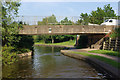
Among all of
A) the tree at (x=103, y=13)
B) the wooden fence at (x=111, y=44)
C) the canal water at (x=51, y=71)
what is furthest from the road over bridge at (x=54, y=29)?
the tree at (x=103, y=13)

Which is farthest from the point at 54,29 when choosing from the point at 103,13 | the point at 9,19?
the point at 103,13

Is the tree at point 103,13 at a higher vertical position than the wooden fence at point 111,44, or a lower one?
higher

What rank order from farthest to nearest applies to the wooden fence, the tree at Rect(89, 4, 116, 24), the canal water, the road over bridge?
the tree at Rect(89, 4, 116, 24), the road over bridge, the wooden fence, the canal water

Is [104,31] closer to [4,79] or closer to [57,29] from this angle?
[57,29]

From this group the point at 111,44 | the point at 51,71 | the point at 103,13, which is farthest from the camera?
the point at 103,13

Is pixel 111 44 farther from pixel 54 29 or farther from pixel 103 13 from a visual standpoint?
pixel 103 13

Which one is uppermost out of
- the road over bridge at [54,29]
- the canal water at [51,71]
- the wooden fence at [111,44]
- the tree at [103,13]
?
the tree at [103,13]

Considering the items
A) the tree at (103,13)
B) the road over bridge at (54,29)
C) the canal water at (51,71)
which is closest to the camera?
the canal water at (51,71)

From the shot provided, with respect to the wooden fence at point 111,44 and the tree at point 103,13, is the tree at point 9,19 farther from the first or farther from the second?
the tree at point 103,13

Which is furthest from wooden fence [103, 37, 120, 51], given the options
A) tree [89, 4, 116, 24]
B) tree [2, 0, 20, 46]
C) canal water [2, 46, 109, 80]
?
tree [89, 4, 116, 24]

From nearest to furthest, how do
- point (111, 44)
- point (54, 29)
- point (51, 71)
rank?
point (51, 71), point (54, 29), point (111, 44)

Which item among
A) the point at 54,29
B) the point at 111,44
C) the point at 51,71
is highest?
the point at 54,29

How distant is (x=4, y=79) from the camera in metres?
16.1

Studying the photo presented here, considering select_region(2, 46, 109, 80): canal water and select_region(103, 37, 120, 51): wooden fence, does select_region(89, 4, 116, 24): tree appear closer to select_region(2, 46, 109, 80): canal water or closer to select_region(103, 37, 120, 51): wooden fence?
select_region(103, 37, 120, 51): wooden fence
